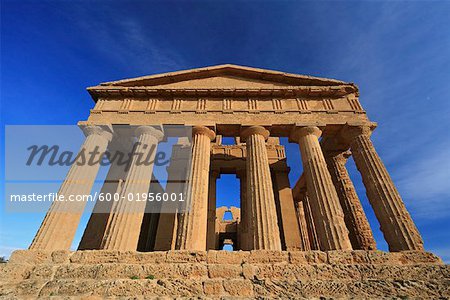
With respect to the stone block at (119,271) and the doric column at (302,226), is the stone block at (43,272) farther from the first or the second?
the doric column at (302,226)

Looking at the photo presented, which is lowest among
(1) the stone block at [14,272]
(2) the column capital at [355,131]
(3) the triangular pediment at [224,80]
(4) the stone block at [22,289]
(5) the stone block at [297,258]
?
(4) the stone block at [22,289]

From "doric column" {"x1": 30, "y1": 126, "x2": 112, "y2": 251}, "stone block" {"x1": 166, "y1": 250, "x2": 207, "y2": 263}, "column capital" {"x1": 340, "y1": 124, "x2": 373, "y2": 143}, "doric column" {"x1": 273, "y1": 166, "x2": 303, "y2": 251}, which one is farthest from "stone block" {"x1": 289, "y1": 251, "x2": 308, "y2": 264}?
"doric column" {"x1": 30, "y1": 126, "x2": 112, "y2": 251}

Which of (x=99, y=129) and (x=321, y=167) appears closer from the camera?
(x=321, y=167)

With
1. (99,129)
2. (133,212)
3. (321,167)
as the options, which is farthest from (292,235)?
(99,129)

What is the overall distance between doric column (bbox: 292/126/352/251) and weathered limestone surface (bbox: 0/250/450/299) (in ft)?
5.61

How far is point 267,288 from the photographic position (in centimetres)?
597

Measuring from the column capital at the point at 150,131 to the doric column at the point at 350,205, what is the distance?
33.4 ft

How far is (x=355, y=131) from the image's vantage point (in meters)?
12.3

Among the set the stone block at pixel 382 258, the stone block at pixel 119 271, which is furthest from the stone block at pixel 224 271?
the stone block at pixel 382 258

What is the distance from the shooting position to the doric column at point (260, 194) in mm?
8789

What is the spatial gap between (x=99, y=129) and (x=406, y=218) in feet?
49.5

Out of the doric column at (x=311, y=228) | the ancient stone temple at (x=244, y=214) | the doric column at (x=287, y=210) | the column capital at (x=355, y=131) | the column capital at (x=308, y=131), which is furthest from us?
the doric column at (x=311, y=228)

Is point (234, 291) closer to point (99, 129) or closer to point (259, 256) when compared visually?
point (259, 256)

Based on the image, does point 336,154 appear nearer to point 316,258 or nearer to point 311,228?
point 311,228
